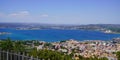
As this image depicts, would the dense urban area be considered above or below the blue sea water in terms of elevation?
above

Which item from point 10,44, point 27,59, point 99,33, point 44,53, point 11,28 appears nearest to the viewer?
point 27,59

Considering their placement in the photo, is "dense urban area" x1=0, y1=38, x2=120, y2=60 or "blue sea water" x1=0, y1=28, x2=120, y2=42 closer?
"dense urban area" x1=0, y1=38, x2=120, y2=60

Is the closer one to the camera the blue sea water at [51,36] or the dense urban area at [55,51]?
the dense urban area at [55,51]

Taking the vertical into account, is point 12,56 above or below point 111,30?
above

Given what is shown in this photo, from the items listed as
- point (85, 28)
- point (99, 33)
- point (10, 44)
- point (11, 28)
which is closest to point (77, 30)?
point (85, 28)

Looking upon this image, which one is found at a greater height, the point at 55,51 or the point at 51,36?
the point at 55,51

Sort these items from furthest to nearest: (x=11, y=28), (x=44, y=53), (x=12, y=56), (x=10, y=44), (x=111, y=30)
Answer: (x=111, y=30)
(x=11, y=28)
(x=10, y=44)
(x=44, y=53)
(x=12, y=56)

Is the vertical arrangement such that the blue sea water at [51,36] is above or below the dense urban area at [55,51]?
below

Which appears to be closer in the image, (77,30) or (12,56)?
(12,56)

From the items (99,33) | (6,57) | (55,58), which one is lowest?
(99,33)

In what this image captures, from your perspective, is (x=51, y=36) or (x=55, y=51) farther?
(x=51, y=36)

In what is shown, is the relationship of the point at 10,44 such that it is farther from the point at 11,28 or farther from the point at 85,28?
the point at 85,28
